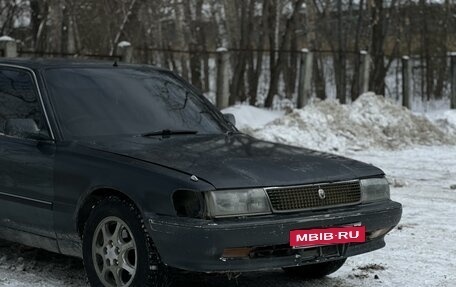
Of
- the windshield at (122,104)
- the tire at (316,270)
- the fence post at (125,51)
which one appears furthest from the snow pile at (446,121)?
the tire at (316,270)

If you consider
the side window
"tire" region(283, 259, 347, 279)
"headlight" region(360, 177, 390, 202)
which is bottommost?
"tire" region(283, 259, 347, 279)

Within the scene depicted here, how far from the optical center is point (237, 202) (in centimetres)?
443

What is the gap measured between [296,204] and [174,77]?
7.27 feet

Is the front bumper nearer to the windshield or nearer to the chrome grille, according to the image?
the chrome grille

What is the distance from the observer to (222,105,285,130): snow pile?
15.6 m

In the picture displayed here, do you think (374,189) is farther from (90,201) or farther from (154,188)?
(90,201)

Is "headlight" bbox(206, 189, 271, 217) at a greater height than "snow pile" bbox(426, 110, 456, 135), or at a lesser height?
greater

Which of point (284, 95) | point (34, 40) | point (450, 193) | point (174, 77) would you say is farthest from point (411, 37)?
point (174, 77)

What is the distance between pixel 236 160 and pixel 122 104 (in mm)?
1252

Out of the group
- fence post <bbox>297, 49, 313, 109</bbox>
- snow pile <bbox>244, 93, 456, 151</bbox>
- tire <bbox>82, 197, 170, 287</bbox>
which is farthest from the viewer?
fence post <bbox>297, 49, 313, 109</bbox>

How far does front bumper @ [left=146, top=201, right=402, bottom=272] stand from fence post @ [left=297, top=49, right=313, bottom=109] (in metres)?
13.3

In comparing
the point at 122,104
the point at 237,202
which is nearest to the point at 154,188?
the point at 237,202

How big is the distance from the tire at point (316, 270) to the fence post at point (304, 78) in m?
12.4

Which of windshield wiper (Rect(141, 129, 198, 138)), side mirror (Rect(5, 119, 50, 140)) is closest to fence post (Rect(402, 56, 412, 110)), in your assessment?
windshield wiper (Rect(141, 129, 198, 138))
